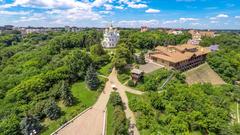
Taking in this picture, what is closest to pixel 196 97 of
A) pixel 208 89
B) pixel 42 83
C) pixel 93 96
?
pixel 208 89

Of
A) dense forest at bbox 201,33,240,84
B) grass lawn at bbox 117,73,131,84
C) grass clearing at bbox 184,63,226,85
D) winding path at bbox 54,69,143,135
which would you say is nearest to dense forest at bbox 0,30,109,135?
winding path at bbox 54,69,143,135

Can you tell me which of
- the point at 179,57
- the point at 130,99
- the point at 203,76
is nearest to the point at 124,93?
the point at 130,99

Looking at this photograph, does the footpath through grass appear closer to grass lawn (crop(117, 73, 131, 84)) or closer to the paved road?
the paved road

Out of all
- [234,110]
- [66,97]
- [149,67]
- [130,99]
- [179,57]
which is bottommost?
[234,110]

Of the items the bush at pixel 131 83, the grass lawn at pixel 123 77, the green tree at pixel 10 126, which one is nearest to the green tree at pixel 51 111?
the green tree at pixel 10 126

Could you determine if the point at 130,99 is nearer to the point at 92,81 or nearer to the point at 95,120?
the point at 95,120

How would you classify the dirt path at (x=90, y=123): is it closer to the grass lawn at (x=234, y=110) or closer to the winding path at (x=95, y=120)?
the winding path at (x=95, y=120)

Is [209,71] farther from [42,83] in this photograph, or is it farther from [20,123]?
[20,123]
